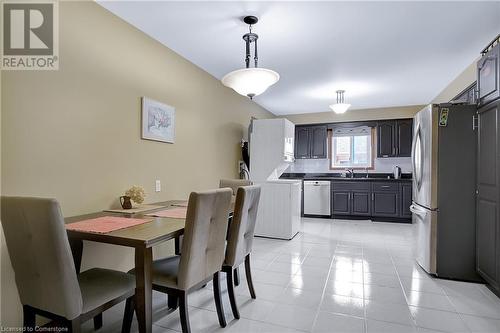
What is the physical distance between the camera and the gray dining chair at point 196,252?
154 cm

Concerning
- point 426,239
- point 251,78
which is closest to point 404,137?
point 426,239

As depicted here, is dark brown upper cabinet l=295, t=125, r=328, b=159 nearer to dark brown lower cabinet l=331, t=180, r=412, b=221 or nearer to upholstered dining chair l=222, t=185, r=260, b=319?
dark brown lower cabinet l=331, t=180, r=412, b=221

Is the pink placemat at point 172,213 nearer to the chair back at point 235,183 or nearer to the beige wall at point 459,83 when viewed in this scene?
the chair back at point 235,183

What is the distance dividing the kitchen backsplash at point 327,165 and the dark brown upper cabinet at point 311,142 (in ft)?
0.90

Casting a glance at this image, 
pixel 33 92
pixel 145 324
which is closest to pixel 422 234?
pixel 145 324

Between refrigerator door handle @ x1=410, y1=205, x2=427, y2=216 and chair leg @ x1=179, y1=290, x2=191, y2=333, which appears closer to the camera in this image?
chair leg @ x1=179, y1=290, x2=191, y2=333

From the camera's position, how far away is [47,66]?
6.16 ft

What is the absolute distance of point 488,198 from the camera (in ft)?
8.00

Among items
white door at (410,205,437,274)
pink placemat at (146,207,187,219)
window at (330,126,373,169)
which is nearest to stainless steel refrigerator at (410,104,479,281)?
white door at (410,205,437,274)

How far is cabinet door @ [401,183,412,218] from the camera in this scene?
5441 mm

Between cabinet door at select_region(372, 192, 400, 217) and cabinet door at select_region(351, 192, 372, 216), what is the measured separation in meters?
0.12

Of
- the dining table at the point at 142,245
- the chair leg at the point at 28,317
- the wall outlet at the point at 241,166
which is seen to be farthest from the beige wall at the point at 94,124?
the wall outlet at the point at 241,166

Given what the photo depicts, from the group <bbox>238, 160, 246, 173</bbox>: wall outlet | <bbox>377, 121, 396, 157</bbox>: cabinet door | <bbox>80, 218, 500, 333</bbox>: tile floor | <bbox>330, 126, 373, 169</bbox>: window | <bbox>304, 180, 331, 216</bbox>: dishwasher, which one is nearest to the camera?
<bbox>80, 218, 500, 333</bbox>: tile floor

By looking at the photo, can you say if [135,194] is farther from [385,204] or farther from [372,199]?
[385,204]
